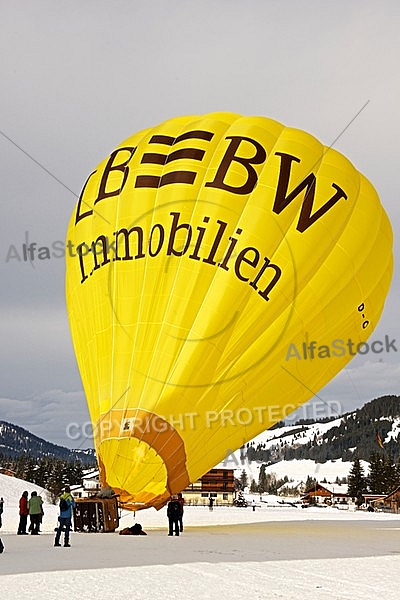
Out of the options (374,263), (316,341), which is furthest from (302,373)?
(374,263)

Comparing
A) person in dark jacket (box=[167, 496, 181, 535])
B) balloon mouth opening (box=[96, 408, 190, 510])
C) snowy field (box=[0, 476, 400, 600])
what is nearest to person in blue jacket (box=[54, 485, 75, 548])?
snowy field (box=[0, 476, 400, 600])

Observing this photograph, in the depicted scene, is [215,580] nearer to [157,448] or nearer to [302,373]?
[157,448]

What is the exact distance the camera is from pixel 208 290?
707 inches

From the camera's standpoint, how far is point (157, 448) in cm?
1720

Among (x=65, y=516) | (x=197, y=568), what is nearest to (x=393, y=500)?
(x=65, y=516)

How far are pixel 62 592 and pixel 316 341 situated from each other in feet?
34.3

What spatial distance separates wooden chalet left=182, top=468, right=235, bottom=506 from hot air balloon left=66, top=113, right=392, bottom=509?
6871 cm

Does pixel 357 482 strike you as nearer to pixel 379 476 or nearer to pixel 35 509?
pixel 379 476

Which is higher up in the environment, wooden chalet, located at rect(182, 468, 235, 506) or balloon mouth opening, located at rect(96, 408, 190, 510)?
wooden chalet, located at rect(182, 468, 235, 506)

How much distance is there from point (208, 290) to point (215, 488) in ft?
242

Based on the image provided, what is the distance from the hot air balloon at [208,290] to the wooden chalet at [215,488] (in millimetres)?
68709

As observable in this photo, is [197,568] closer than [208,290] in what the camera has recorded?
Yes

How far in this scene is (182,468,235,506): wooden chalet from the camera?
87125 millimetres

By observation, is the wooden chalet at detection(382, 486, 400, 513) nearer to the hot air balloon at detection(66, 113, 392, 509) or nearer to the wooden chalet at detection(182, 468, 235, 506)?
the wooden chalet at detection(182, 468, 235, 506)
